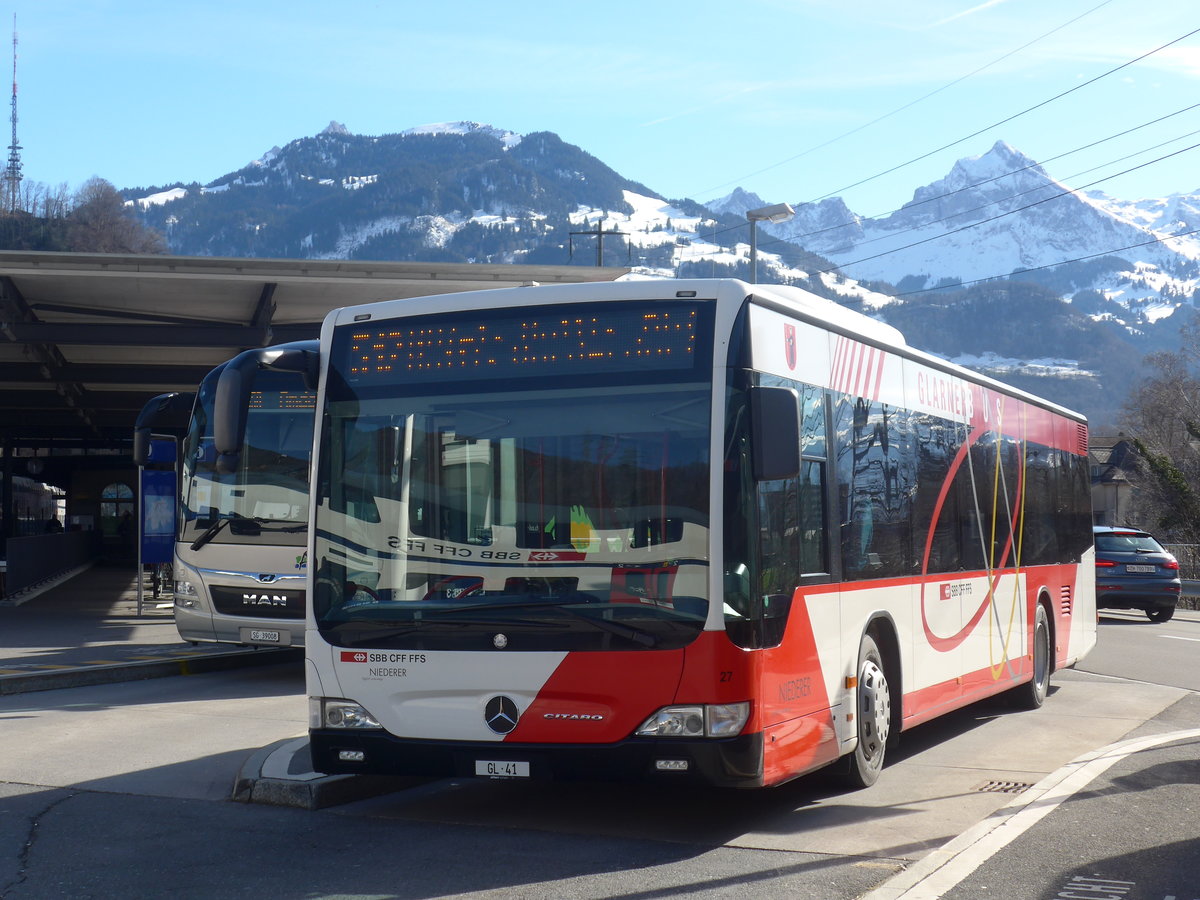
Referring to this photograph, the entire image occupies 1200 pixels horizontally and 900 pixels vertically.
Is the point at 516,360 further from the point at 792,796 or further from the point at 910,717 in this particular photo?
the point at 910,717

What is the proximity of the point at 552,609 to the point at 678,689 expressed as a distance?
0.72 metres

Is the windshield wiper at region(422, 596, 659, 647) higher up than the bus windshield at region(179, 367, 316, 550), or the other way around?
the bus windshield at region(179, 367, 316, 550)

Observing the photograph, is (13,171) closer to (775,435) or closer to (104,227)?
(104,227)

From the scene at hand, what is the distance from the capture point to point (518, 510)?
7102mm

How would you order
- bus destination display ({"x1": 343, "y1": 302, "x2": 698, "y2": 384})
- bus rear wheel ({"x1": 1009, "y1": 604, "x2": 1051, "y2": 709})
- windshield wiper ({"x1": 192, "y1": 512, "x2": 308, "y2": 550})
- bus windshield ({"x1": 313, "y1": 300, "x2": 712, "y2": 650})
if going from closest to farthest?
bus windshield ({"x1": 313, "y1": 300, "x2": 712, "y2": 650}), bus destination display ({"x1": 343, "y1": 302, "x2": 698, "y2": 384}), bus rear wheel ({"x1": 1009, "y1": 604, "x2": 1051, "y2": 709}), windshield wiper ({"x1": 192, "y1": 512, "x2": 308, "y2": 550})

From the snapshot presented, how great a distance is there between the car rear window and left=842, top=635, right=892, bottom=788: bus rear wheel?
18.9 metres

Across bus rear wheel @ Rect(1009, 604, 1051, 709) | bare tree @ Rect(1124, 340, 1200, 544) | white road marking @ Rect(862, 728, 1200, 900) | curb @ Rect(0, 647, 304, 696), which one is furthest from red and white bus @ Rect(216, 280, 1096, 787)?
bare tree @ Rect(1124, 340, 1200, 544)

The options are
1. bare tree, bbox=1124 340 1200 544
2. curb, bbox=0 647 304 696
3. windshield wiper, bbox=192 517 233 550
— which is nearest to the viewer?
curb, bbox=0 647 304 696

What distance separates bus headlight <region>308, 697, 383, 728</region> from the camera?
7.40 meters

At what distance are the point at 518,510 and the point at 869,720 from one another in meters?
2.76

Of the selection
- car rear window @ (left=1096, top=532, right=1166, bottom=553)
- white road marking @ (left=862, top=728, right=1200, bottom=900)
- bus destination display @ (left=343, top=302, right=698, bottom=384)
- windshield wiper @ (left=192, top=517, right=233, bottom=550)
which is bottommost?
white road marking @ (left=862, top=728, right=1200, bottom=900)

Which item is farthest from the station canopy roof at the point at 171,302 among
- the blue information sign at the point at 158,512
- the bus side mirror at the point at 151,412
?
the bus side mirror at the point at 151,412

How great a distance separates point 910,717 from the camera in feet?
30.3

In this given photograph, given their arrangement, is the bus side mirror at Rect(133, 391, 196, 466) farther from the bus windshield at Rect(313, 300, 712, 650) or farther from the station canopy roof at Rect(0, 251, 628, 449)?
the bus windshield at Rect(313, 300, 712, 650)
